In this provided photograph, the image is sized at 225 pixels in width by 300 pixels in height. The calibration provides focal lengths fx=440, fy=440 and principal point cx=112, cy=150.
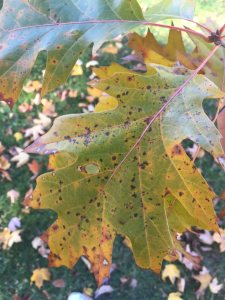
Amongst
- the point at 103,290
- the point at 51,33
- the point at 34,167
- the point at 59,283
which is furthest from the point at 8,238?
the point at 51,33

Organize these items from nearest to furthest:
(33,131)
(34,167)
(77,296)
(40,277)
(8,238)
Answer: (77,296), (40,277), (8,238), (34,167), (33,131)

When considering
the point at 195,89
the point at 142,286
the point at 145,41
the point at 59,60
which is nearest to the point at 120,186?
the point at 195,89

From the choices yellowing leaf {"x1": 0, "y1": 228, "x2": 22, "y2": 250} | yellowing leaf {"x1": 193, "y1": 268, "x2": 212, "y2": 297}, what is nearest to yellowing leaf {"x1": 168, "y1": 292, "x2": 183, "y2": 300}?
yellowing leaf {"x1": 193, "y1": 268, "x2": 212, "y2": 297}

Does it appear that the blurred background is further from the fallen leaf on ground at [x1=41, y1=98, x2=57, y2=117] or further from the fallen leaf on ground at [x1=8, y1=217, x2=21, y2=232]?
the fallen leaf on ground at [x1=41, y1=98, x2=57, y2=117]

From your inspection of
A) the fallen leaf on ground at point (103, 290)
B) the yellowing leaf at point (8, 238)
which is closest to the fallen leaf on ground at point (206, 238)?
the fallen leaf on ground at point (103, 290)

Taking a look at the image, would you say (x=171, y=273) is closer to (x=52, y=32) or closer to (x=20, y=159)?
(x=20, y=159)

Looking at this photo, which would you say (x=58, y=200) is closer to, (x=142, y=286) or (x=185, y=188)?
(x=185, y=188)
